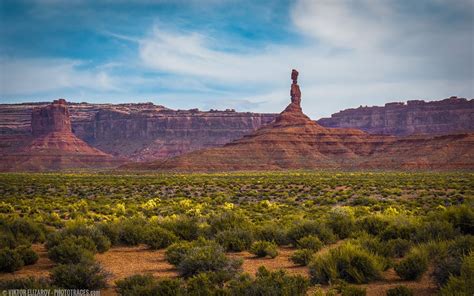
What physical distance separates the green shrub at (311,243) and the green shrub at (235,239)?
5.14ft

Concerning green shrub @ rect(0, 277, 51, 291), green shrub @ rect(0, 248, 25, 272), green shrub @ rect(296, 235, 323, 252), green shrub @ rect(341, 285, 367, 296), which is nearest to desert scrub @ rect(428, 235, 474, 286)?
green shrub @ rect(341, 285, 367, 296)

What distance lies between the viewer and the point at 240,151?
12394cm

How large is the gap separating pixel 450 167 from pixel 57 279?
310 feet

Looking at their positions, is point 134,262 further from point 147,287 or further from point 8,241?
point 147,287

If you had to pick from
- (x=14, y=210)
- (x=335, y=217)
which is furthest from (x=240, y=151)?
(x=335, y=217)

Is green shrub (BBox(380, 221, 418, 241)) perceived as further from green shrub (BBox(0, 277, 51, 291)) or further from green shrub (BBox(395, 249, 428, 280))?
green shrub (BBox(0, 277, 51, 291))

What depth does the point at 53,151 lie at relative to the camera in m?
157

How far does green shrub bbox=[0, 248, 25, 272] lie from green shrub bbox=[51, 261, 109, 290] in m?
2.23

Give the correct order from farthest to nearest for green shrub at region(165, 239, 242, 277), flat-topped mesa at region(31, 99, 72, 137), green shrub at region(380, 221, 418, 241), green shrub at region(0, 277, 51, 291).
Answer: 1. flat-topped mesa at region(31, 99, 72, 137)
2. green shrub at region(380, 221, 418, 241)
3. green shrub at region(165, 239, 242, 277)
4. green shrub at region(0, 277, 51, 291)

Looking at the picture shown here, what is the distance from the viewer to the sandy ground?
8.69 m

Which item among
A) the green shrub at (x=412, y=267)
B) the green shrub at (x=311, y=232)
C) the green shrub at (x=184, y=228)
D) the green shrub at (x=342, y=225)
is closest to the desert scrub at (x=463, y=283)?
the green shrub at (x=412, y=267)

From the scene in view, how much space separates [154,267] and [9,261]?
3.39m

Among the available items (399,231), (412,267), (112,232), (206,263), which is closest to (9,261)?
(112,232)

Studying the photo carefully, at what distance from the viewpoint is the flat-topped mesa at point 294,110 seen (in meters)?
146
